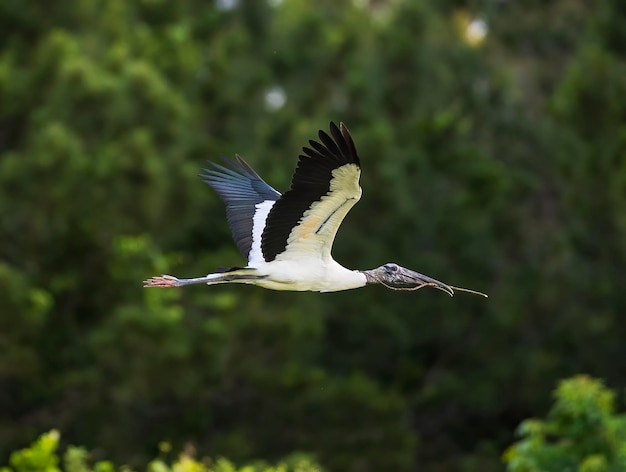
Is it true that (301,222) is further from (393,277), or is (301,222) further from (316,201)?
(393,277)

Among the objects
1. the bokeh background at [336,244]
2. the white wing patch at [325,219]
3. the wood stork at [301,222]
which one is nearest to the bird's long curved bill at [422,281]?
the wood stork at [301,222]

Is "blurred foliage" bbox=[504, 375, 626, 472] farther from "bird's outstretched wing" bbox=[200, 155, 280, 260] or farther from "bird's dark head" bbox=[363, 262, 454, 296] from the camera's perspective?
"bird's outstretched wing" bbox=[200, 155, 280, 260]

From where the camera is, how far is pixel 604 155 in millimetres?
18297

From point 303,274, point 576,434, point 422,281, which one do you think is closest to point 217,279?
point 303,274

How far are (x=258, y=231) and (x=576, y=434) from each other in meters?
2.92

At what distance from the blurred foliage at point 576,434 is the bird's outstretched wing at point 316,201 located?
9.07 feet

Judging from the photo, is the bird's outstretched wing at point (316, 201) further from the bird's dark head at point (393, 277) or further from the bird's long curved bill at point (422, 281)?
the bird's long curved bill at point (422, 281)

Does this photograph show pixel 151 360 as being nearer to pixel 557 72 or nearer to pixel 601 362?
pixel 601 362

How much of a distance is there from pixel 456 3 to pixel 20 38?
8467 millimetres

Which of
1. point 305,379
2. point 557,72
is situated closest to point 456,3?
point 557,72

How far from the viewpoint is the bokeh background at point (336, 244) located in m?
15.8

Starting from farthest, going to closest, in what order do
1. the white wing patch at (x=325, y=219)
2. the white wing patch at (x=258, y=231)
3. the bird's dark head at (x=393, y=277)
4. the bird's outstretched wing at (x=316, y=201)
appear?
the bird's dark head at (x=393, y=277) → the white wing patch at (x=258, y=231) → the white wing patch at (x=325, y=219) → the bird's outstretched wing at (x=316, y=201)

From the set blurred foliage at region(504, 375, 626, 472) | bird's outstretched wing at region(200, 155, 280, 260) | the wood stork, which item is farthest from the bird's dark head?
blurred foliage at region(504, 375, 626, 472)

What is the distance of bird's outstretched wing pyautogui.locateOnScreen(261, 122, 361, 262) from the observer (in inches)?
291
